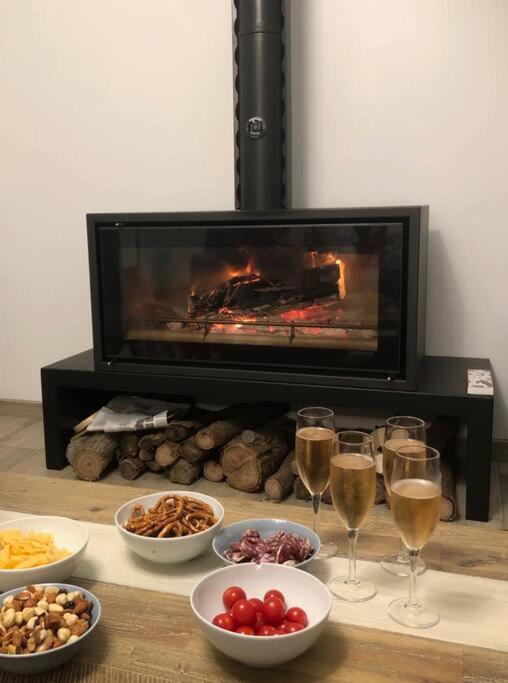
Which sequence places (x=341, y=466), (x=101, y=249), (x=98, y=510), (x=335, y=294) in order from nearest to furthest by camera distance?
(x=341, y=466), (x=98, y=510), (x=335, y=294), (x=101, y=249)

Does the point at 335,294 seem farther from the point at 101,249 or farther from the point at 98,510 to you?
the point at 98,510

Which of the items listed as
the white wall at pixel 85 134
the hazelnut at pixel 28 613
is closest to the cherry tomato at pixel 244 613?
the hazelnut at pixel 28 613

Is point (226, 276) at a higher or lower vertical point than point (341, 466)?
higher

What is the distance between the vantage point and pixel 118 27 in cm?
313

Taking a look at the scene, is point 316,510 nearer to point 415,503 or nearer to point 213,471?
point 415,503

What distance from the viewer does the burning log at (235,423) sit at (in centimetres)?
275

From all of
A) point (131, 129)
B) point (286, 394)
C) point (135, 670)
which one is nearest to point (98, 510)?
point (135, 670)

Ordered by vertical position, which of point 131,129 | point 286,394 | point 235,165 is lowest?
point 286,394

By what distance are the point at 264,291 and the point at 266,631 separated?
1.89m

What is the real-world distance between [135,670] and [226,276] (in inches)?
77.6

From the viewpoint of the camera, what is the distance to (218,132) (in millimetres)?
3064

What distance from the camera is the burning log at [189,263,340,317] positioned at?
8.63 ft

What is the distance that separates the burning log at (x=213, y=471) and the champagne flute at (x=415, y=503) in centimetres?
184

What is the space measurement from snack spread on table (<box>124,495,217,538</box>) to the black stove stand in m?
1.42
